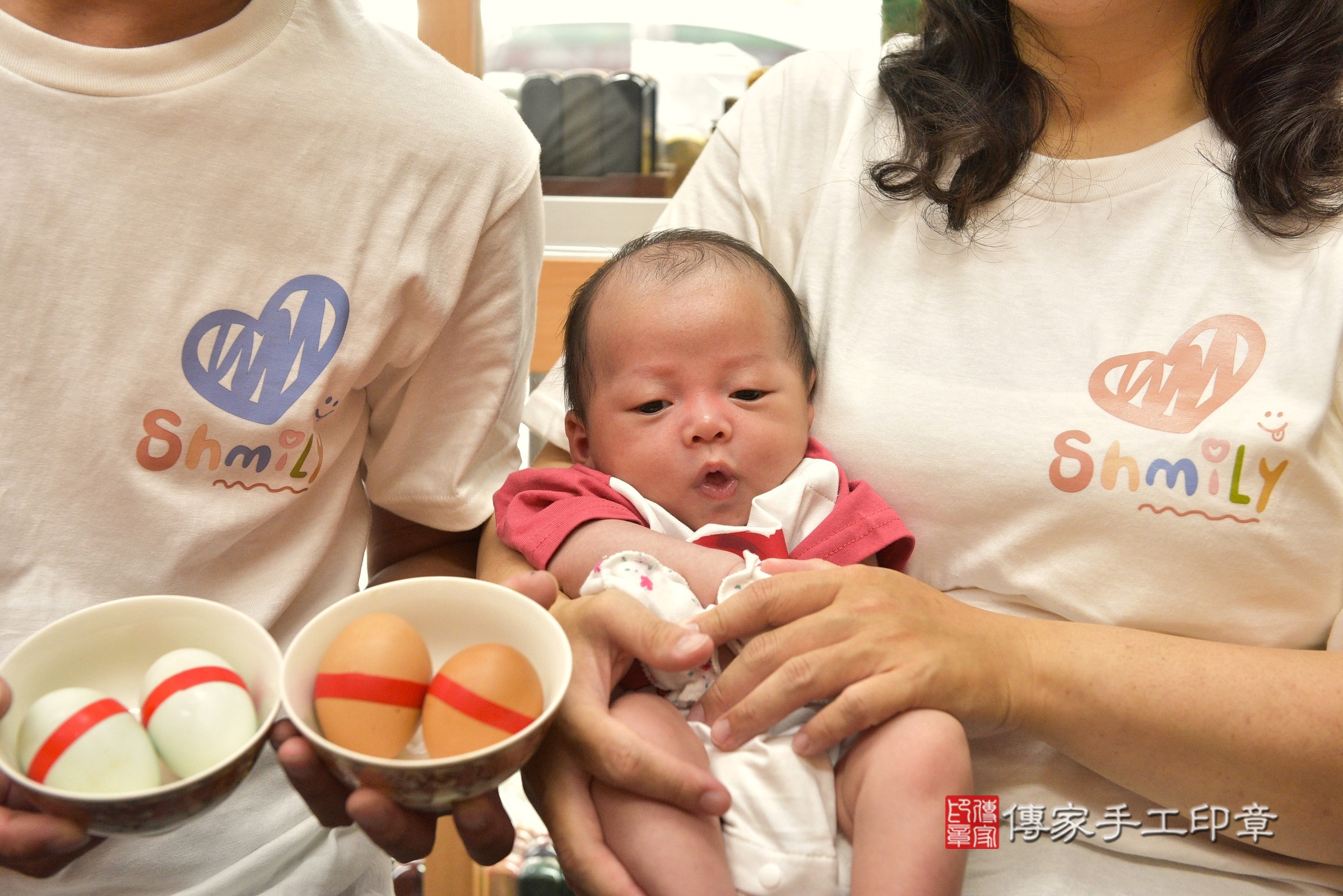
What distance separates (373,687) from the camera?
679 millimetres

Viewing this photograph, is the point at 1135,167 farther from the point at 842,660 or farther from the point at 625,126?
the point at 625,126

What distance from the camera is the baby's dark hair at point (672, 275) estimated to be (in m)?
1.15

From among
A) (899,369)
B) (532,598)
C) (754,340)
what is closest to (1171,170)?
(899,369)

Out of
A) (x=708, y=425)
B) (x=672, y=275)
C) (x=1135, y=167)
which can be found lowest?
(x=708, y=425)

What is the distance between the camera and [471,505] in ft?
3.76

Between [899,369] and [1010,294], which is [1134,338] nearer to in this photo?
[1010,294]

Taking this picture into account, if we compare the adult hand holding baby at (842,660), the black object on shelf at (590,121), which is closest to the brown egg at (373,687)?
the adult hand holding baby at (842,660)

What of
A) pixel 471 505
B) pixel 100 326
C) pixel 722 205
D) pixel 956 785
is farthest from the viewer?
pixel 722 205

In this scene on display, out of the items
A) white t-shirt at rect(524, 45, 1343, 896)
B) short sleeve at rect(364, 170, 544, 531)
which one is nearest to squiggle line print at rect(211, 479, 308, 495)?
short sleeve at rect(364, 170, 544, 531)

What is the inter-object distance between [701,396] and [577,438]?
21 centimetres

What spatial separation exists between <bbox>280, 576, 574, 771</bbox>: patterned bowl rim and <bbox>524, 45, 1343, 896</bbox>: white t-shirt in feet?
1.57

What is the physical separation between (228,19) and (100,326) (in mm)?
334

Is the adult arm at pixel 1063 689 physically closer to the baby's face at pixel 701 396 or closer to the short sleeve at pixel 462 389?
the baby's face at pixel 701 396

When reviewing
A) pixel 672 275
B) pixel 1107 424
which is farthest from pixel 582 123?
pixel 1107 424
